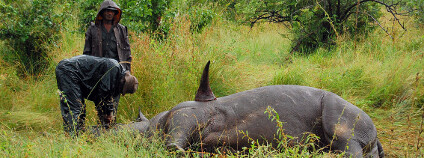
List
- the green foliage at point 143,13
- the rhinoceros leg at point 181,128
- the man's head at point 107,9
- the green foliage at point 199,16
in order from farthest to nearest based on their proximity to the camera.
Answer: the green foliage at point 199,16, the green foliage at point 143,13, the man's head at point 107,9, the rhinoceros leg at point 181,128

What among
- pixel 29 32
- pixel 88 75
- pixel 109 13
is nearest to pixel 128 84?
pixel 88 75

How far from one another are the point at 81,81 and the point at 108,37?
101 cm

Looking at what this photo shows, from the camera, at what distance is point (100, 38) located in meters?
4.48

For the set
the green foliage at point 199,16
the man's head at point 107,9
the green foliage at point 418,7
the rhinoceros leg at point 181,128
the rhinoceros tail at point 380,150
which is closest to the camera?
the rhinoceros leg at point 181,128

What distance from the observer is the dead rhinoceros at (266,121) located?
10.3 ft

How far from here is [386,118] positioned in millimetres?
4598

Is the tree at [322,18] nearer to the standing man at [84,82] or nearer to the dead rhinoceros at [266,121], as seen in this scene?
the dead rhinoceros at [266,121]

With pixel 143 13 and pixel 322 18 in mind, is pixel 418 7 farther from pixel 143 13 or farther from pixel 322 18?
pixel 143 13

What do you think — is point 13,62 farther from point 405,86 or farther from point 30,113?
point 405,86

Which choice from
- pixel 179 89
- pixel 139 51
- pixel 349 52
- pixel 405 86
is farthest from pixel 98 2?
pixel 405 86

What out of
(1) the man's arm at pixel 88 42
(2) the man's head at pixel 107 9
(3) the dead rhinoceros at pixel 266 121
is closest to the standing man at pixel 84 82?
(3) the dead rhinoceros at pixel 266 121

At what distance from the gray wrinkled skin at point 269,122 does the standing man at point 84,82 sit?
0.58 metres

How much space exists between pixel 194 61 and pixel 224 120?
201cm

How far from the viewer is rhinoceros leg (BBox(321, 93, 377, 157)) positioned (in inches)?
121
